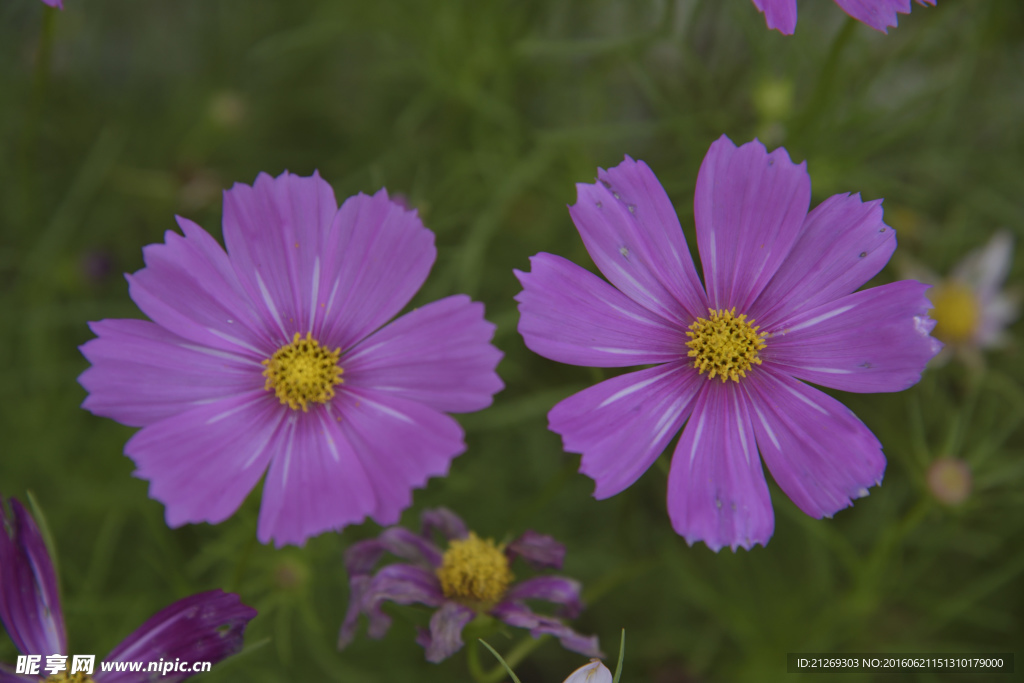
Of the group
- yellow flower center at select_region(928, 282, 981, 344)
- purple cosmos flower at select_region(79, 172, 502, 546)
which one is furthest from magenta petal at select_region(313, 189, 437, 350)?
yellow flower center at select_region(928, 282, 981, 344)

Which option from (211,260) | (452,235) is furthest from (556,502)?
(211,260)

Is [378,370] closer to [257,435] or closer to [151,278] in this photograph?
[257,435]

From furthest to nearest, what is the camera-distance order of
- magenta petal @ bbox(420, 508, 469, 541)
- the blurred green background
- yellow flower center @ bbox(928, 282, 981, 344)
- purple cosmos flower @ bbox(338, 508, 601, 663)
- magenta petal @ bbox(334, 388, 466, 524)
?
1. yellow flower center @ bbox(928, 282, 981, 344)
2. the blurred green background
3. magenta petal @ bbox(420, 508, 469, 541)
4. purple cosmos flower @ bbox(338, 508, 601, 663)
5. magenta petal @ bbox(334, 388, 466, 524)

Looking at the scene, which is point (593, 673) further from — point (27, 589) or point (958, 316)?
point (958, 316)

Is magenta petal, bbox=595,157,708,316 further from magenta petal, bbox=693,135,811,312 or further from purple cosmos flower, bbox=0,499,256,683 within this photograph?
purple cosmos flower, bbox=0,499,256,683

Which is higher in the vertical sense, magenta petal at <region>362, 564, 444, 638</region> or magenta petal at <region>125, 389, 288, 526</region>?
magenta petal at <region>125, 389, 288, 526</region>

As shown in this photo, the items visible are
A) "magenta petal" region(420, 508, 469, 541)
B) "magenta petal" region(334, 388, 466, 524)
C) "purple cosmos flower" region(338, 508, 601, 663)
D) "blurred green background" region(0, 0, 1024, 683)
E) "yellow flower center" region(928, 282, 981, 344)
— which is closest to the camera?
"magenta petal" region(334, 388, 466, 524)

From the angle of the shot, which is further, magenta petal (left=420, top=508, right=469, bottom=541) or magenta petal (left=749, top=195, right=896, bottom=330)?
magenta petal (left=420, top=508, right=469, bottom=541)

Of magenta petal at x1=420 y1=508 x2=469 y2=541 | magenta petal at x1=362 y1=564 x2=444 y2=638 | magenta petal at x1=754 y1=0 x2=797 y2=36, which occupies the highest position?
magenta petal at x1=754 y1=0 x2=797 y2=36
